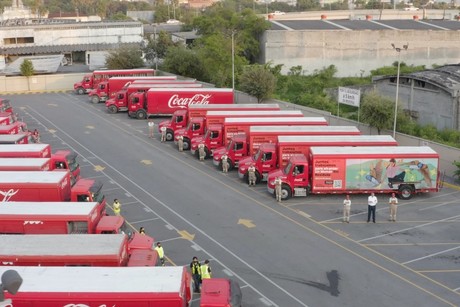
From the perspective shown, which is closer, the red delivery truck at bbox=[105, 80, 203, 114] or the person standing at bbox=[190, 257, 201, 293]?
the person standing at bbox=[190, 257, 201, 293]

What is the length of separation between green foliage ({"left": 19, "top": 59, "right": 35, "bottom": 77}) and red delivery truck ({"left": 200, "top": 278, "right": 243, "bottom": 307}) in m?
59.4

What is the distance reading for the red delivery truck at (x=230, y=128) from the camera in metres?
37.3

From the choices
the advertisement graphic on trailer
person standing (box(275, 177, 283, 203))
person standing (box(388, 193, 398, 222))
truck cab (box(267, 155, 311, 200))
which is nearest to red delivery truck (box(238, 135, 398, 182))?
truck cab (box(267, 155, 311, 200))

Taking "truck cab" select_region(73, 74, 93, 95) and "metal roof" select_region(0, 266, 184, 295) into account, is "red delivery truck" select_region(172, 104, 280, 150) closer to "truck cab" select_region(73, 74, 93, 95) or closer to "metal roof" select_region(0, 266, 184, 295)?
"metal roof" select_region(0, 266, 184, 295)

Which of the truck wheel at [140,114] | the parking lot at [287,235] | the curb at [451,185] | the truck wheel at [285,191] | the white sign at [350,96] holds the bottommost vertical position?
the parking lot at [287,235]

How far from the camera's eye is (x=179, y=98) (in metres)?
50.2

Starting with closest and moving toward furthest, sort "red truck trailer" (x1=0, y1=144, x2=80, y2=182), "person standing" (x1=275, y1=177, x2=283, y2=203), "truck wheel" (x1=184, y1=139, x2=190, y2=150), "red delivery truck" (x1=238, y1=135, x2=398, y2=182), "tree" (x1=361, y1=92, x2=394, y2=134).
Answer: "person standing" (x1=275, y1=177, x2=283, y2=203) → "red truck trailer" (x1=0, y1=144, x2=80, y2=182) → "red delivery truck" (x1=238, y1=135, x2=398, y2=182) → "tree" (x1=361, y1=92, x2=394, y2=134) → "truck wheel" (x1=184, y1=139, x2=190, y2=150)

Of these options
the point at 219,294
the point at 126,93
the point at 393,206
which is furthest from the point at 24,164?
the point at 126,93

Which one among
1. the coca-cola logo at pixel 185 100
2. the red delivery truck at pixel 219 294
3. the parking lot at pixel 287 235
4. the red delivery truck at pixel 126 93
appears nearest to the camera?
the red delivery truck at pixel 219 294

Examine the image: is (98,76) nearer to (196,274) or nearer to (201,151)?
(201,151)

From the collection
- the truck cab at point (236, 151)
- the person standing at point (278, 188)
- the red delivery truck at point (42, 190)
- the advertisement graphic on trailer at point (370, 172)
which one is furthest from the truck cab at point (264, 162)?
the red delivery truck at point (42, 190)

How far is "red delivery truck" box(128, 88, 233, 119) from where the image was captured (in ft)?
163

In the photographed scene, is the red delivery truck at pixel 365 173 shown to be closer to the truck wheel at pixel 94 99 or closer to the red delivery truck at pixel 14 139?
the red delivery truck at pixel 14 139

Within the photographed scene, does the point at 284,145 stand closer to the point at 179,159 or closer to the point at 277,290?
the point at 179,159
